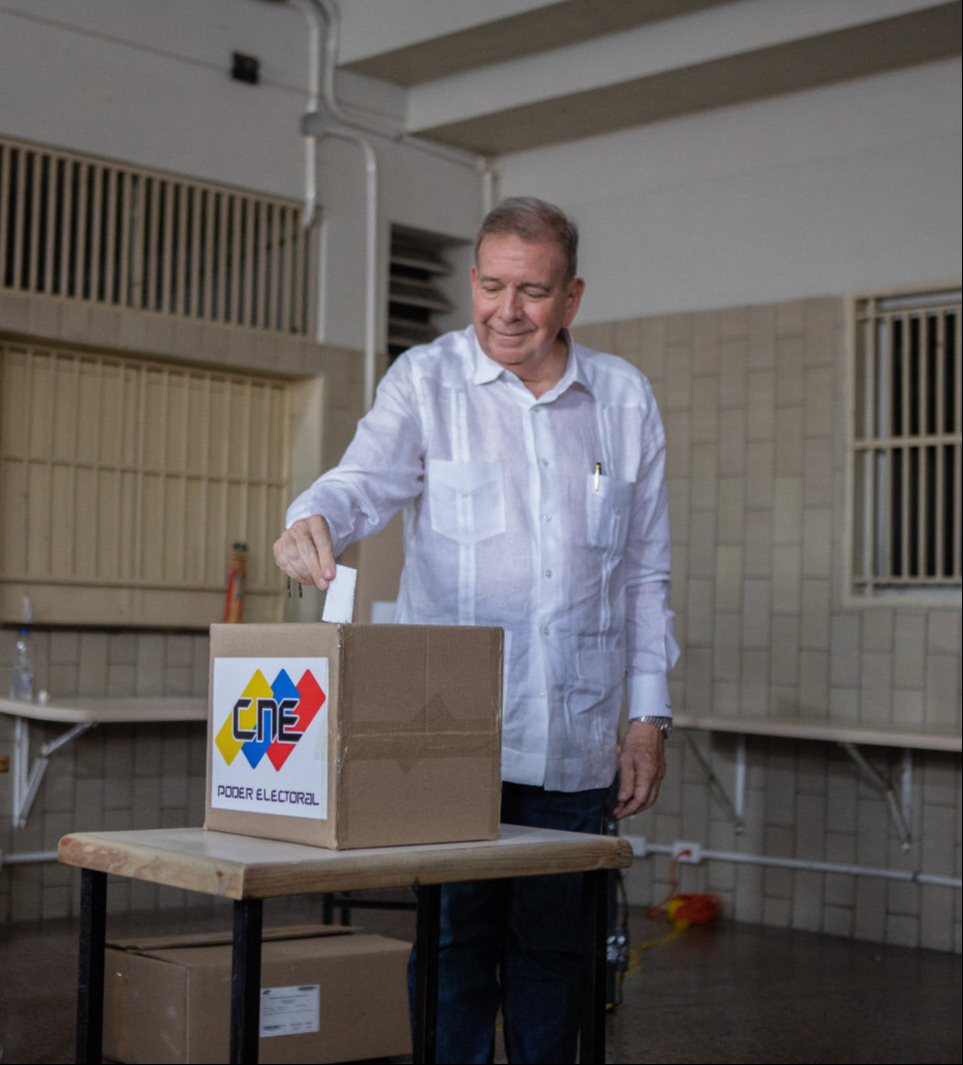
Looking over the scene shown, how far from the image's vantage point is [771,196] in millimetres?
5848

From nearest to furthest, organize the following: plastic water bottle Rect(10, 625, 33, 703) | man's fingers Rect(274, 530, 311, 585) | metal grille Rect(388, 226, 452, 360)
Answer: man's fingers Rect(274, 530, 311, 585) < plastic water bottle Rect(10, 625, 33, 703) < metal grille Rect(388, 226, 452, 360)

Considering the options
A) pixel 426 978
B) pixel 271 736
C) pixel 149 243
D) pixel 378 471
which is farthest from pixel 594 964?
pixel 149 243

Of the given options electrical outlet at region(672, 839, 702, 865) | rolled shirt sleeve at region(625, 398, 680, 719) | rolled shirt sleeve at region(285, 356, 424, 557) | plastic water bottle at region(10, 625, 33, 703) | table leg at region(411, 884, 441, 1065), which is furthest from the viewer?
electrical outlet at region(672, 839, 702, 865)

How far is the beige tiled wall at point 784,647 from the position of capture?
17.6ft

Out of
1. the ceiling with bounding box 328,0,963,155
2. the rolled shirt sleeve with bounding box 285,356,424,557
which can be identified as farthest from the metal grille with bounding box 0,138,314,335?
the rolled shirt sleeve with bounding box 285,356,424,557

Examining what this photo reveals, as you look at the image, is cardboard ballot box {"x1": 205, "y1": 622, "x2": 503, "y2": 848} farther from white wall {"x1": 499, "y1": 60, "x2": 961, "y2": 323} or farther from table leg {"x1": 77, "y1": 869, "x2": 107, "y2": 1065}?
white wall {"x1": 499, "y1": 60, "x2": 961, "y2": 323}

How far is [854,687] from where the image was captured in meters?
5.53

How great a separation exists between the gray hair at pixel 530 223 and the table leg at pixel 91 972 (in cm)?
108

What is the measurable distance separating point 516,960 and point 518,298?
3.20 feet

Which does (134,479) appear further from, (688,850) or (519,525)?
(519,525)

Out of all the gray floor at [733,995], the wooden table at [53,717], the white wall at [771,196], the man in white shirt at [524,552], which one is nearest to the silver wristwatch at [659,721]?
the man in white shirt at [524,552]

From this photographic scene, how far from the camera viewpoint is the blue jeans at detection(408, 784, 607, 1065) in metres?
2.20

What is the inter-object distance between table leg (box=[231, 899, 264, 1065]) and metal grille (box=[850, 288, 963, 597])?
13.5ft

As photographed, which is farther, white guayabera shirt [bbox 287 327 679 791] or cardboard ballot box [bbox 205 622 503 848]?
white guayabera shirt [bbox 287 327 679 791]
